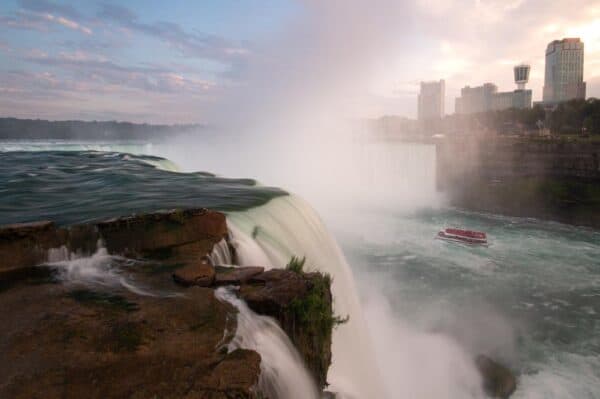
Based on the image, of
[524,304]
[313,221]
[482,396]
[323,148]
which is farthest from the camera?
[323,148]

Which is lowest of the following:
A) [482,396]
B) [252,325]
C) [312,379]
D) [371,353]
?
[482,396]

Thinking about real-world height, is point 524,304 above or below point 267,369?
below

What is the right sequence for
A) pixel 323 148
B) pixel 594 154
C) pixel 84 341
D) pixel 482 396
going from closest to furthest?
pixel 84 341 → pixel 482 396 → pixel 594 154 → pixel 323 148

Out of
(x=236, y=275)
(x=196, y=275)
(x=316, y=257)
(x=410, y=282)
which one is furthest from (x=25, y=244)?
(x=410, y=282)

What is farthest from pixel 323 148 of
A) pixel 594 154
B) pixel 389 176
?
pixel 594 154

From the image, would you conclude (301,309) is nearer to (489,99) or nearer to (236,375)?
(236,375)

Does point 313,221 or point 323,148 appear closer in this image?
point 313,221

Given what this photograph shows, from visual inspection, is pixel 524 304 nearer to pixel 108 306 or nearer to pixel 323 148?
pixel 108 306

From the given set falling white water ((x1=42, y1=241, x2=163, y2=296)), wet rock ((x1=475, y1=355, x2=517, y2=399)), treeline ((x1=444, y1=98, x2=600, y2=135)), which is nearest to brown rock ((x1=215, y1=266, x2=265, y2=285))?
falling white water ((x1=42, y1=241, x2=163, y2=296))

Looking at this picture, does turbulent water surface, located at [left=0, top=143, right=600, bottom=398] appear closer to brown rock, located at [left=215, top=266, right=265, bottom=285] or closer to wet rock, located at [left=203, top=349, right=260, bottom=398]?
brown rock, located at [left=215, top=266, right=265, bottom=285]
